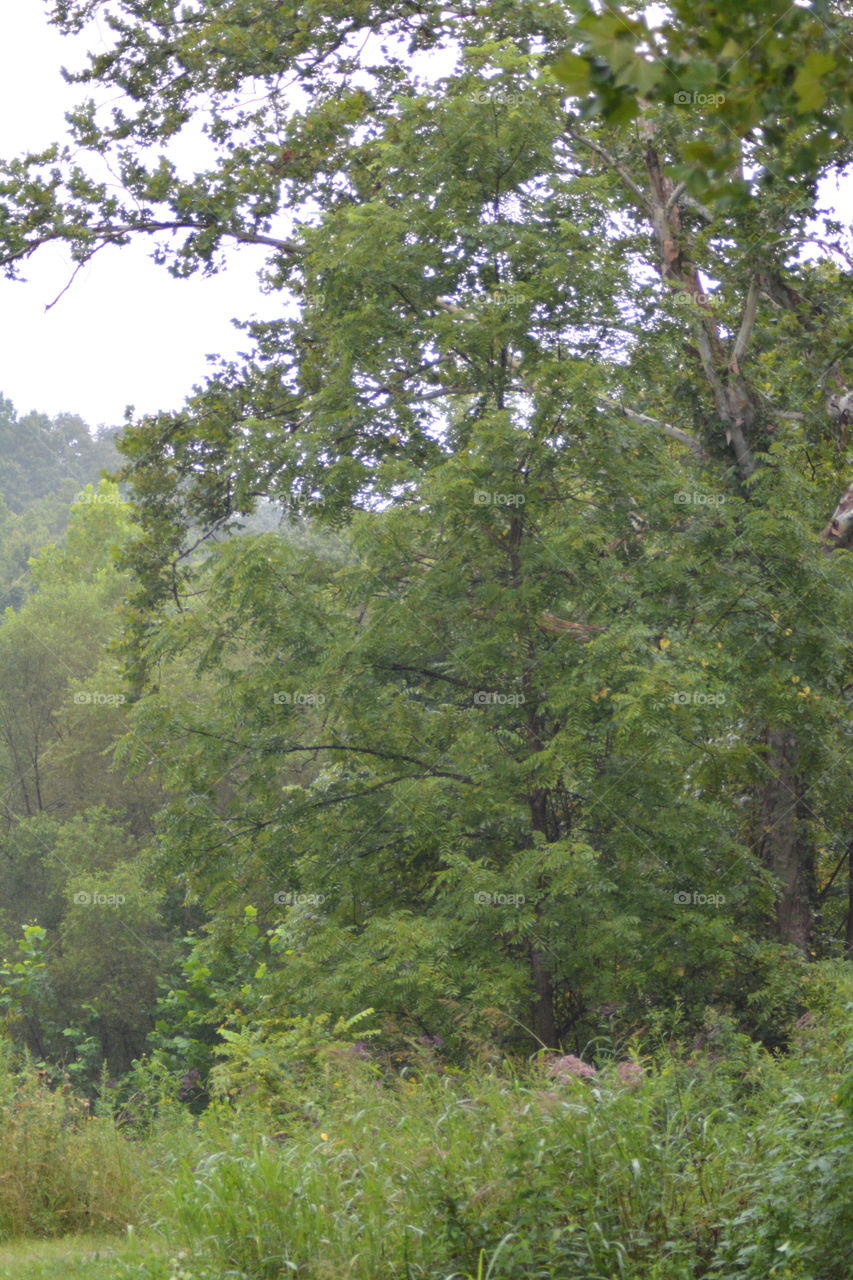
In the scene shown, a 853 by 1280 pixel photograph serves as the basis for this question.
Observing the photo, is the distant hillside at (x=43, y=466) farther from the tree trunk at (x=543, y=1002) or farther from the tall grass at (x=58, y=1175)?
the tall grass at (x=58, y=1175)

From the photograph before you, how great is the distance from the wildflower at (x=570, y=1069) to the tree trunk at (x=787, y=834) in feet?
24.5

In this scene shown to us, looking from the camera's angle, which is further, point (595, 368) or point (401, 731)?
point (401, 731)

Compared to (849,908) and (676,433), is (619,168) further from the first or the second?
(849,908)

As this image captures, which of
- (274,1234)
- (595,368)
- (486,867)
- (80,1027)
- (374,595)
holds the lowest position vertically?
(80,1027)

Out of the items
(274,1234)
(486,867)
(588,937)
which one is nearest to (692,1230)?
(274,1234)

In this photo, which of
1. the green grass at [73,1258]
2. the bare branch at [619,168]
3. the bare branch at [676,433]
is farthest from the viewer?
the bare branch at [619,168]

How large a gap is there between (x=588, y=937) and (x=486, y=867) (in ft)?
3.83

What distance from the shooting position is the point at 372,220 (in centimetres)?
1091

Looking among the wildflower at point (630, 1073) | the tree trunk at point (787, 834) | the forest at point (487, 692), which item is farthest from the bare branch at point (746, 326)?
the wildflower at point (630, 1073)

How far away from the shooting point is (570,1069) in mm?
5621

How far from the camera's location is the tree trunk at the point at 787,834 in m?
12.8

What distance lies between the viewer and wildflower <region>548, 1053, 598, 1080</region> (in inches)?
217

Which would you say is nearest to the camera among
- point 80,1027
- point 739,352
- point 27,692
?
point 739,352

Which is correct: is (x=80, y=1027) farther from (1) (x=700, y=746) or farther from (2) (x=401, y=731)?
(1) (x=700, y=746)
